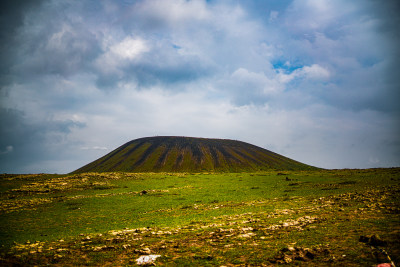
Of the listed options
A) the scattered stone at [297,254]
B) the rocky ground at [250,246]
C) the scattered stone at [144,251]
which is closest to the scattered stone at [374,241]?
the rocky ground at [250,246]

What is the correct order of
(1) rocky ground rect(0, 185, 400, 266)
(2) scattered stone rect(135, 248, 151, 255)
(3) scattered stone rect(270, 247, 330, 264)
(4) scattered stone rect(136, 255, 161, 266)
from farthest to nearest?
(2) scattered stone rect(135, 248, 151, 255)
(4) scattered stone rect(136, 255, 161, 266)
(1) rocky ground rect(0, 185, 400, 266)
(3) scattered stone rect(270, 247, 330, 264)

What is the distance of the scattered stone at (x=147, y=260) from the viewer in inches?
344

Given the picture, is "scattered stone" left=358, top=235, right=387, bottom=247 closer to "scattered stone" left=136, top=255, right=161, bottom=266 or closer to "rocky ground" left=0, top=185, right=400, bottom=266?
"rocky ground" left=0, top=185, right=400, bottom=266

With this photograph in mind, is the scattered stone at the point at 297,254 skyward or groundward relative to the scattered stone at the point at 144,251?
skyward

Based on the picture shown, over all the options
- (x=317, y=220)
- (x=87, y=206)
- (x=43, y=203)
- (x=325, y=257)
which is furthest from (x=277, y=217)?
(x=43, y=203)

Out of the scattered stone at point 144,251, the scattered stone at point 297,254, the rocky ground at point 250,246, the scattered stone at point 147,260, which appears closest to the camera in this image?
the scattered stone at point 297,254

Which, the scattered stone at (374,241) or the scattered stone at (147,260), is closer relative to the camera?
the scattered stone at (374,241)

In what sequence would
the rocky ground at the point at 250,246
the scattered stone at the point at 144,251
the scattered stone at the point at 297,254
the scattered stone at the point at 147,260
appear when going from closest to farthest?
the scattered stone at the point at 297,254
the rocky ground at the point at 250,246
the scattered stone at the point at 147,260
the scattered stone at the point at 144,251

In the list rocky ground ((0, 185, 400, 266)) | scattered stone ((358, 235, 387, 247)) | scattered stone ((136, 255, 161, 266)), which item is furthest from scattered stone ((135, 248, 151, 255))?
scattered stone ((358, 235, 387, 247))

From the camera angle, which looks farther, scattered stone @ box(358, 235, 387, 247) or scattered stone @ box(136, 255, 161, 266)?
scattered stone @ box(136, 255, 161, 266)

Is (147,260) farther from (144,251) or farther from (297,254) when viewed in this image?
(297,254)

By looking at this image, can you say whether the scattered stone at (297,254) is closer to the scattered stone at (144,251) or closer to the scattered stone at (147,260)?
the scattered stone at (147,260)

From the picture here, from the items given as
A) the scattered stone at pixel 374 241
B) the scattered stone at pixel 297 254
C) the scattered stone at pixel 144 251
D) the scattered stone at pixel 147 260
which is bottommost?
the scattered stone at pixel 144 251

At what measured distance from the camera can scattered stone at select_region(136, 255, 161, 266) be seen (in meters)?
8.75
